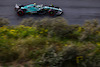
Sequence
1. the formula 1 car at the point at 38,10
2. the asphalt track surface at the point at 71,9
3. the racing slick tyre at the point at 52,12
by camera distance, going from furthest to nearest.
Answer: the formula 1 car at the point at 38,10 < the racing slick tyre at the point at 52,12 < the asphalt track surface at the point at 71,9

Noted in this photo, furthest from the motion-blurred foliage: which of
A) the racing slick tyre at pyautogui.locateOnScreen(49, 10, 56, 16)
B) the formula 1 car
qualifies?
the formula 1 car

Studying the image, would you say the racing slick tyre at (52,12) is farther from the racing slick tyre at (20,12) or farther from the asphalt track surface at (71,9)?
the racing slick tyre at (20,12)

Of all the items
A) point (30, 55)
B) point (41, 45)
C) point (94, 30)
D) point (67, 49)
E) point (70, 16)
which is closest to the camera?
point (67, 49)

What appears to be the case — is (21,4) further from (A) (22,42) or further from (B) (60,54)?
(B) (60,54)

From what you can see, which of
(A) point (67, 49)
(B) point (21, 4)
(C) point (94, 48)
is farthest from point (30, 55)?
(B) point (21, 4)

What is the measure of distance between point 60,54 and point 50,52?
382mm

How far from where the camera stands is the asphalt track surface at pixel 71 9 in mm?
13891

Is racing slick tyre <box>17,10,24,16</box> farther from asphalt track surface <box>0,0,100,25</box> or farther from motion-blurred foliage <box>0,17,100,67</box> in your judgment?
motion-blurred foliage <box>0,17,100,67</box>

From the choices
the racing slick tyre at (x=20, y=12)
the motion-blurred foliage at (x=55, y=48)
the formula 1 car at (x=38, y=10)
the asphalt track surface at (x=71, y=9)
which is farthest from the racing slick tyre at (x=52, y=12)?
the motion-blurred foliage at (x=55, y=48)

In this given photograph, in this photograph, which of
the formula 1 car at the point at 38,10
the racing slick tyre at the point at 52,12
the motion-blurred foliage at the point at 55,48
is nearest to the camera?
the motion-blurred foliage at the point at 55,48

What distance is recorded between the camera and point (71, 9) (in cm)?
1510

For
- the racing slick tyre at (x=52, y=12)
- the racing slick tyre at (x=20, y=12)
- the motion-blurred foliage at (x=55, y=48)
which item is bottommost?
the motion-blurred foliage at (x=55, y=48)

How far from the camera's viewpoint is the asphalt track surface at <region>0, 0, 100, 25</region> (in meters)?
13.9

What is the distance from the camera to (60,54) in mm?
4965
